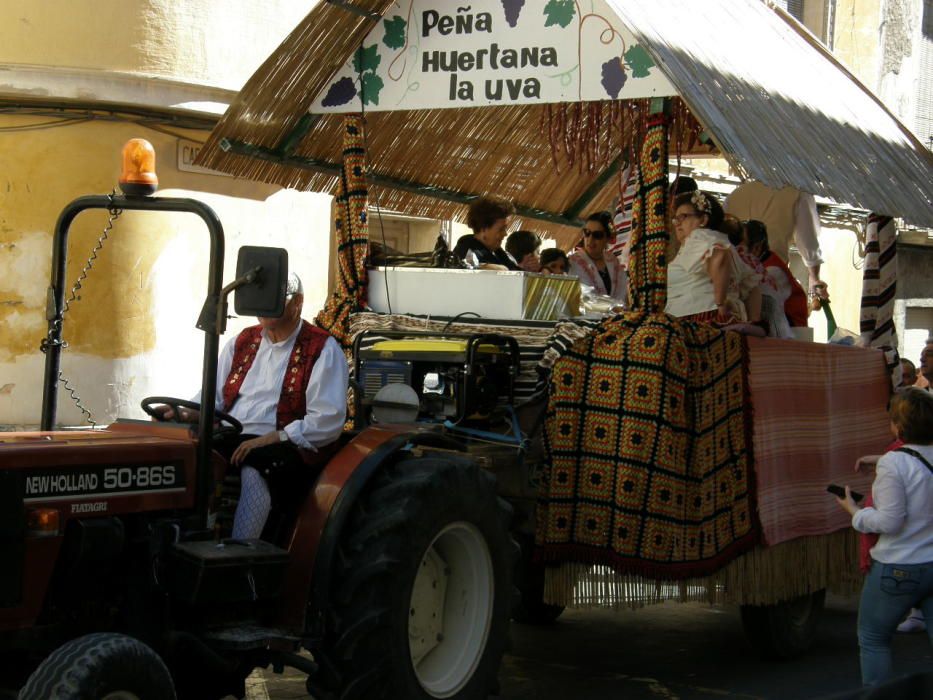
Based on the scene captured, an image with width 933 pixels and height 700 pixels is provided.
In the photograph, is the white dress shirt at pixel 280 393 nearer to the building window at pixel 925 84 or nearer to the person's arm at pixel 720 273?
the person's arm at pixel 720 273

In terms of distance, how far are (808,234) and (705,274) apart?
2.18m

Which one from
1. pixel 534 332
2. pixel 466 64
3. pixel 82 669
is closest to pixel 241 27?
pixel 466 64

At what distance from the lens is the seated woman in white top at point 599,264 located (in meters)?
8.87

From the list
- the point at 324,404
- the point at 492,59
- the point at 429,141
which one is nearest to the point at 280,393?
the point at 324,404

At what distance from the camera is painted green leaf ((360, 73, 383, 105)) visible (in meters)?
7.93

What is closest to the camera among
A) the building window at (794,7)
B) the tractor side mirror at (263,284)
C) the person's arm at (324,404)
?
the tractor side mirror at (263,284)

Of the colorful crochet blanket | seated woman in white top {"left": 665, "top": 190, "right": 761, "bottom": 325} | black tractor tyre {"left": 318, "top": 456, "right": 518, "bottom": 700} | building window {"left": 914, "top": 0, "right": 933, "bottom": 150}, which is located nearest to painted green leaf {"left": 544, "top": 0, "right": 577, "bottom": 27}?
seated woman in white top {"left": 665, "top": 190, "right": 761, "bottom": 325}

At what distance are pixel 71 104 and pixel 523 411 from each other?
22.8 ft

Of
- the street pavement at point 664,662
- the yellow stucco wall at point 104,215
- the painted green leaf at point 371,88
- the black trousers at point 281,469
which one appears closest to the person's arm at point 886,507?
the street pavement at point 664,662

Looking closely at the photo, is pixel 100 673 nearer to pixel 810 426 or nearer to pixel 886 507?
pixel 886 507

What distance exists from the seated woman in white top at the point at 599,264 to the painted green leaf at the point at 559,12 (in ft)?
6.66

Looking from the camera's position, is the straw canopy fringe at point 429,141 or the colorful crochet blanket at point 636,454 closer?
the colorful crochet blanket at point 636,454

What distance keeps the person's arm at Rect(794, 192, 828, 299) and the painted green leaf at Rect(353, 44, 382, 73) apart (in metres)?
3.15

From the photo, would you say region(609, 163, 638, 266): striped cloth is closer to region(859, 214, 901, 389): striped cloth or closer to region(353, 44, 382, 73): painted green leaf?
region(859, 214, 901, 389): striped cloth
